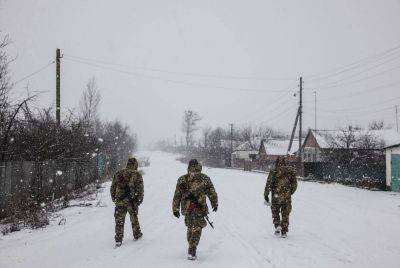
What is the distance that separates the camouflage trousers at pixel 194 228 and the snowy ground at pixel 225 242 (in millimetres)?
298

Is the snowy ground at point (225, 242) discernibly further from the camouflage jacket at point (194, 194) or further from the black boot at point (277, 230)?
the camouflage jacket at point (194, 194)

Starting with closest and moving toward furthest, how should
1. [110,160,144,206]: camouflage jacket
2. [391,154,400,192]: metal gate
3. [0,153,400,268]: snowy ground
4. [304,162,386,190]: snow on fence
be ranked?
[0,153,400,268]: snowy ground, [110,160,144,206]: camouflage jacket, [391,154,400,192]: metal gate, [304,162,386,190]: snow on fence

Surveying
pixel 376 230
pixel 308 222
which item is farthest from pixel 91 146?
pixel 376 230

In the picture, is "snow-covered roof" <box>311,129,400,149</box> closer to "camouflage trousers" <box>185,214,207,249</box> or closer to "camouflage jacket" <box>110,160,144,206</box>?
"camouflage jacket" <box>110,160,144,206</box>

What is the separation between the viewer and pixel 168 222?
988 cm

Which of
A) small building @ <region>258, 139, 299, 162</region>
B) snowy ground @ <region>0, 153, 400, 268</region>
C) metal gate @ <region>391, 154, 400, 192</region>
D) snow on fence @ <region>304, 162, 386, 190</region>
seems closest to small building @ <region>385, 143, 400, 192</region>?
metal gate @ <region>391, 154, 400, 192</region>

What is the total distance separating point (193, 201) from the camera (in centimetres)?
634

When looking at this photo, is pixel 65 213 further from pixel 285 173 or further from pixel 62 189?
pixel 285 173

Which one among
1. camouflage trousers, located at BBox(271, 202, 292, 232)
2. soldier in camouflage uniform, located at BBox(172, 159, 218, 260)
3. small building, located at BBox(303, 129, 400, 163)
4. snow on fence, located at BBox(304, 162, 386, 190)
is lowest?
snow on fence, located at BBox(304, 162, 386, 190)

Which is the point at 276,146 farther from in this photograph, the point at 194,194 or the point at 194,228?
the point at 194,228

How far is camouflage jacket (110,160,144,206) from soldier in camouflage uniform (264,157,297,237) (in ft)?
9.82

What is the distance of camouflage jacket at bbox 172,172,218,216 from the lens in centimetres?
630

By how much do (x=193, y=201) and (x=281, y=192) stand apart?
2507 mm

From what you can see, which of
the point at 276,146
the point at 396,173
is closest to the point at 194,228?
the point at 396,173
